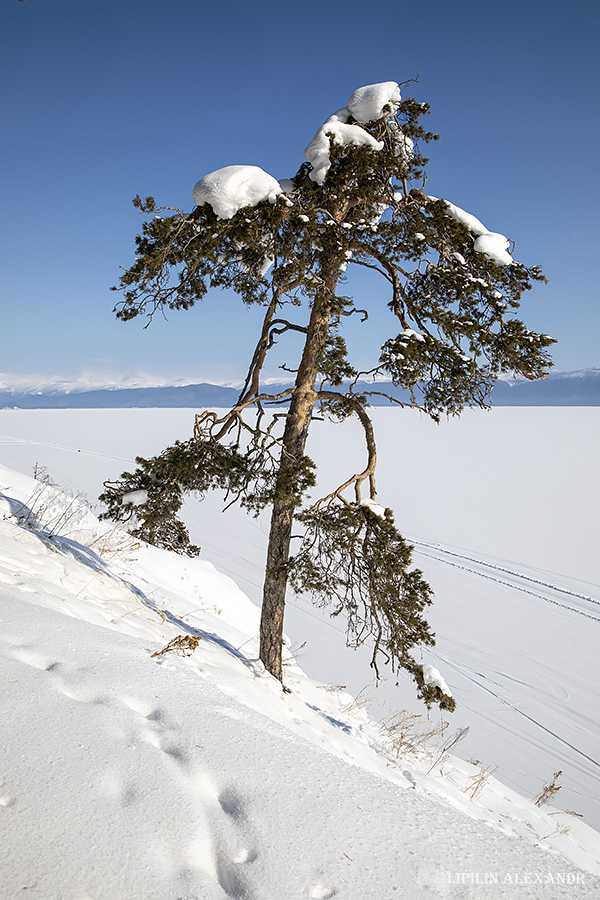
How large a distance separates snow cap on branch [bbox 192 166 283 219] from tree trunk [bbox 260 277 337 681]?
1198 millimetres

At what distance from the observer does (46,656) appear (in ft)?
11.1

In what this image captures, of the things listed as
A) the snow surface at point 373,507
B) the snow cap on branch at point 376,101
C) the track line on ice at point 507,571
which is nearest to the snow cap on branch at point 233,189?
the snow cap on branch at point 376,101

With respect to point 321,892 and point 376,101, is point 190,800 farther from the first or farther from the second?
point 376,101

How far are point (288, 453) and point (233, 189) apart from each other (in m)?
2.78

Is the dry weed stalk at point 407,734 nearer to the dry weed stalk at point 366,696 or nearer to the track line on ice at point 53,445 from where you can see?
the dry weed stalk at point 366,696

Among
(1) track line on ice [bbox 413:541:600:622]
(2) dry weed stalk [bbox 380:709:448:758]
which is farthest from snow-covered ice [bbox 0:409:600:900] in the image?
(1) track line on ice [bbox 413:541:600:622]

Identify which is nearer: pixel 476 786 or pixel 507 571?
pixel 476 786

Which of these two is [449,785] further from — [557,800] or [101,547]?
[101,547]

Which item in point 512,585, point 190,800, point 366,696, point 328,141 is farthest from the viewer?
point 512,585

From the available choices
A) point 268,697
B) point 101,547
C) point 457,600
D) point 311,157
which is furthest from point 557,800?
point 311,157

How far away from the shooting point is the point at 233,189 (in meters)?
A: 4.81

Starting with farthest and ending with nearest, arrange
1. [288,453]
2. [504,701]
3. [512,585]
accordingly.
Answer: [512,585] < [504,701] < [288,453]

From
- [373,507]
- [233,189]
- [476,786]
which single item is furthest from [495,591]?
[233,189]

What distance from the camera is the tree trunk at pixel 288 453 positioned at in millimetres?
5793
